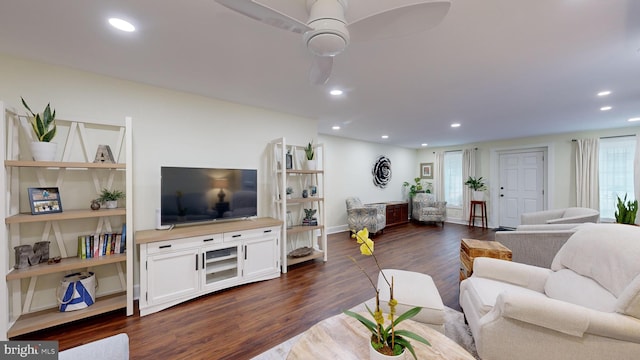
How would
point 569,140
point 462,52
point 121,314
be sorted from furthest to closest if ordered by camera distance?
point 569,140 < point 121,314 < point 462,52

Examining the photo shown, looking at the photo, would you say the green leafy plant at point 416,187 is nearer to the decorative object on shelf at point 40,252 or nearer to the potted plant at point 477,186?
the potted plant at point 477,186

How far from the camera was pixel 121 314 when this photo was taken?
231 centimetres

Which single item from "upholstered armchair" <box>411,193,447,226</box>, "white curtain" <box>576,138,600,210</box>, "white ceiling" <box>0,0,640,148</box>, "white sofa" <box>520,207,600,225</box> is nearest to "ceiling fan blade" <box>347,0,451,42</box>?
"white ceiling" <box>0,0,640,148</box>

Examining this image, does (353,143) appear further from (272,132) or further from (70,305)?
(70,305)

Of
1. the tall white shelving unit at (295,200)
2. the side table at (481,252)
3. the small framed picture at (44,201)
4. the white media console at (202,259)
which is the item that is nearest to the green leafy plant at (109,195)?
the small framed picture at (44,201)

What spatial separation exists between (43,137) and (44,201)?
55 centimetres

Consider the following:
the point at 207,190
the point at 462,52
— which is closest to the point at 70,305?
the point at 207,190

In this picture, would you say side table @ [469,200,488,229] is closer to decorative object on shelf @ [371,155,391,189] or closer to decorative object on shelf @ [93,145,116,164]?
decorative object on shelf @ [371,155,391,189]

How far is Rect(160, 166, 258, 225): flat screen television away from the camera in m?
2.65

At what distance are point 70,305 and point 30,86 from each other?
2.00 m

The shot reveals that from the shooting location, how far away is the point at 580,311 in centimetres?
125

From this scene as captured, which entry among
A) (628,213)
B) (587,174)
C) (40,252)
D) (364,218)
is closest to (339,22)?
(40,252)

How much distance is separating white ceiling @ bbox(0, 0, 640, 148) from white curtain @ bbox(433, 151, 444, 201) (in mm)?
4004

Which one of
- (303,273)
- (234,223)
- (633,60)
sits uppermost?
(633,60)
